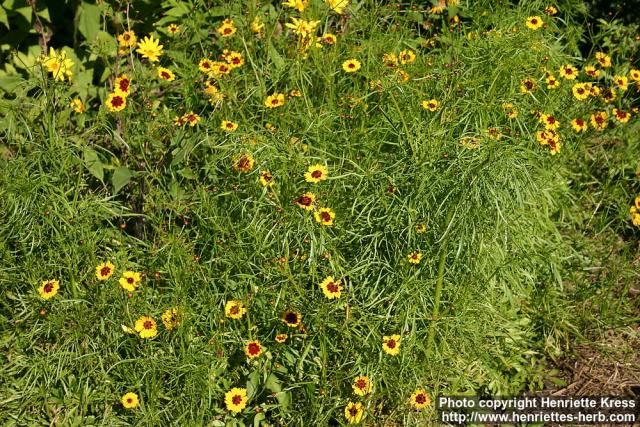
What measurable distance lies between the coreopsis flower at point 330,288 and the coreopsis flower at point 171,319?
1.67 ft

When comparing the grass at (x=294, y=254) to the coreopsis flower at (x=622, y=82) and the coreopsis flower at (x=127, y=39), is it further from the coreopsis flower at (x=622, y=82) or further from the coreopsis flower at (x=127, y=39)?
the coreopsis flower at (x=622, y=82)

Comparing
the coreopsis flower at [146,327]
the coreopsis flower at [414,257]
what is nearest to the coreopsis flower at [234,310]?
the coreopsis flower at [146,327]

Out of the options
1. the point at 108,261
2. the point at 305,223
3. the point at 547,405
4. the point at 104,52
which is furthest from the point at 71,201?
the point at 547,405

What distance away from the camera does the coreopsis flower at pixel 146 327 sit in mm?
2643

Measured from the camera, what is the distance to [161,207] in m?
3.07

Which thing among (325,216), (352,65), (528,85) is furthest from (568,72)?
(325,216)

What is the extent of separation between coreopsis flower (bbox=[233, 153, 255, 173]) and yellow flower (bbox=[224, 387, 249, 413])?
0.79m

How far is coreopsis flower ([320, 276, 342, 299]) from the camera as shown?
2582mm

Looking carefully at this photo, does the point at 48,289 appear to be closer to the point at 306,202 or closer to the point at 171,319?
the point at 171,319

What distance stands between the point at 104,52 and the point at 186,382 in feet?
5.06

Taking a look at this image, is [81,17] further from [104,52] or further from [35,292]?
[35,292]

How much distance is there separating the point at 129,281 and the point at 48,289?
301 millimetres

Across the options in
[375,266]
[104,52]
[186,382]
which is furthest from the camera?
[104,52]

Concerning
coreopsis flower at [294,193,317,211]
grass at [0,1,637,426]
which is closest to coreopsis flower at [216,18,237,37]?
grass at [0,1,637,426]
